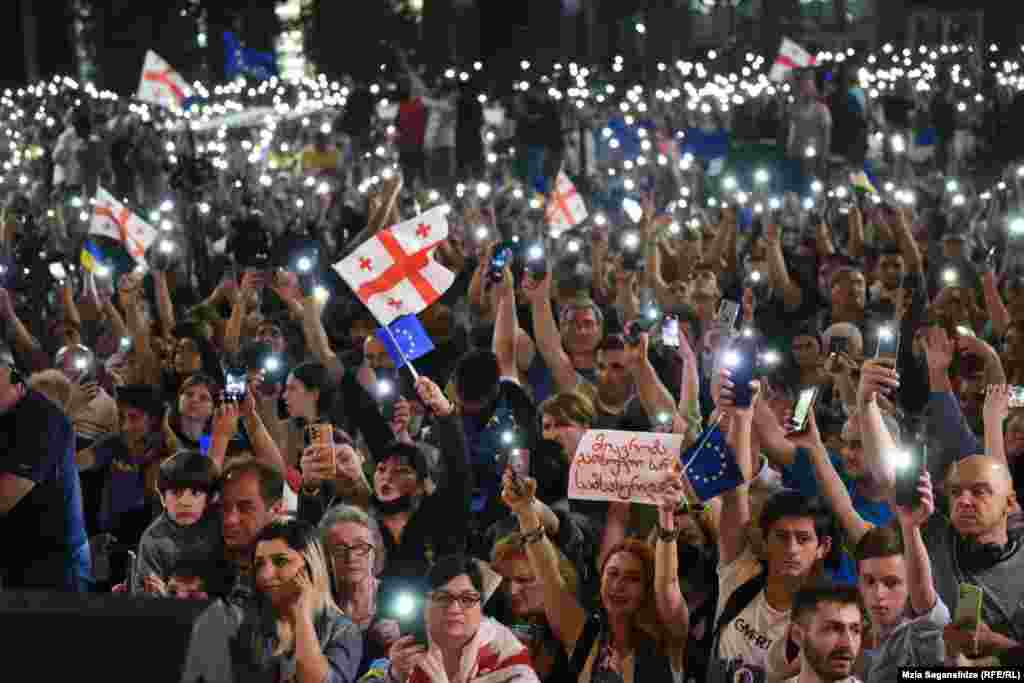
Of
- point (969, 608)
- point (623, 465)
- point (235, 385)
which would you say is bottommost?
point (969, 608)

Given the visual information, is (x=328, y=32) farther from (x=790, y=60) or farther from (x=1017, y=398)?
(x=1017, y=398)

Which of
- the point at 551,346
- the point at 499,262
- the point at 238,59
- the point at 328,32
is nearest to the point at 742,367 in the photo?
the point at 551,346

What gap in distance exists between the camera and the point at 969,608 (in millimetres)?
4191

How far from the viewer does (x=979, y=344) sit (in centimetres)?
712

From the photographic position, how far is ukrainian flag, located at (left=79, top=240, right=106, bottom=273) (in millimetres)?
12109

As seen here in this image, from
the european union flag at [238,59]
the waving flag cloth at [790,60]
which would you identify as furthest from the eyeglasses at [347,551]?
the european union flag at [238,59]

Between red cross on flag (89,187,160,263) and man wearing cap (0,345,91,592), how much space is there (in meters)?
7.82

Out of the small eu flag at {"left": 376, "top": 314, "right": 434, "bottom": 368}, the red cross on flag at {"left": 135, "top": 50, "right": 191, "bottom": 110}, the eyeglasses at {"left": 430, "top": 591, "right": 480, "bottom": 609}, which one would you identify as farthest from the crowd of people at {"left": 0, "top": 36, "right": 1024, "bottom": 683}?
the red cross on flag at {"left": 135, "top": 50, "right": 191, "bottom": 110}

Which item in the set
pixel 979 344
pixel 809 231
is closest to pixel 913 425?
pixel 979 344

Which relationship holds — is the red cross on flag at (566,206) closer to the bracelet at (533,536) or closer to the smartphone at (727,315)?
the smartphone at (727,315)

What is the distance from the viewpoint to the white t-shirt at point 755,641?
4727mm

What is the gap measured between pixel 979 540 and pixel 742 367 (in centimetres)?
96

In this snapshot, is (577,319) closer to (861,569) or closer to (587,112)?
(861,569)

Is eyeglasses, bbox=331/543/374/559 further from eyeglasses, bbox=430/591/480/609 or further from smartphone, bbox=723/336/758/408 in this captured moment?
smartphone, bbox=723/336/758/408
